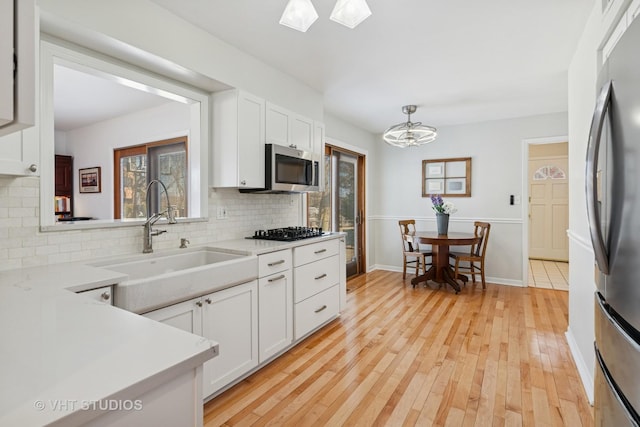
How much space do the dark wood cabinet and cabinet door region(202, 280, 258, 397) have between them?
14.9 feet

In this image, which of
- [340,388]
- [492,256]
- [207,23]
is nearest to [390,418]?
[340,388]

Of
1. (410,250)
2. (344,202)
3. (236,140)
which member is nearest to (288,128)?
(236,140)

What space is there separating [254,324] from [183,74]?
183cm

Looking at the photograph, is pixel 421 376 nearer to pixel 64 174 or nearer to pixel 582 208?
pixel 582 208

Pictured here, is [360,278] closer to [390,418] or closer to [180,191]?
[180,191]

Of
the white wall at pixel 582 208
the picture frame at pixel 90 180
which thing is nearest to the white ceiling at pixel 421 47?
the white wall at pixel 582 208

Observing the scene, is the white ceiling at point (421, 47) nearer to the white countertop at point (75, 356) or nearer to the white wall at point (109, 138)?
the white wall at point (109, 138)

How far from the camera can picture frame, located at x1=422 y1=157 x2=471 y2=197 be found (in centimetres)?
514

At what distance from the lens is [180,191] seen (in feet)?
12.7

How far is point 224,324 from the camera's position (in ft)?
6.64

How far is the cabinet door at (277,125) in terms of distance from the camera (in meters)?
2.89

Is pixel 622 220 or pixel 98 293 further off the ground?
pixel 622 220

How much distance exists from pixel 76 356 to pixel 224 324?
1423mm

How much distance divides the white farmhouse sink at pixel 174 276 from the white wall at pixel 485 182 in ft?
12.7
